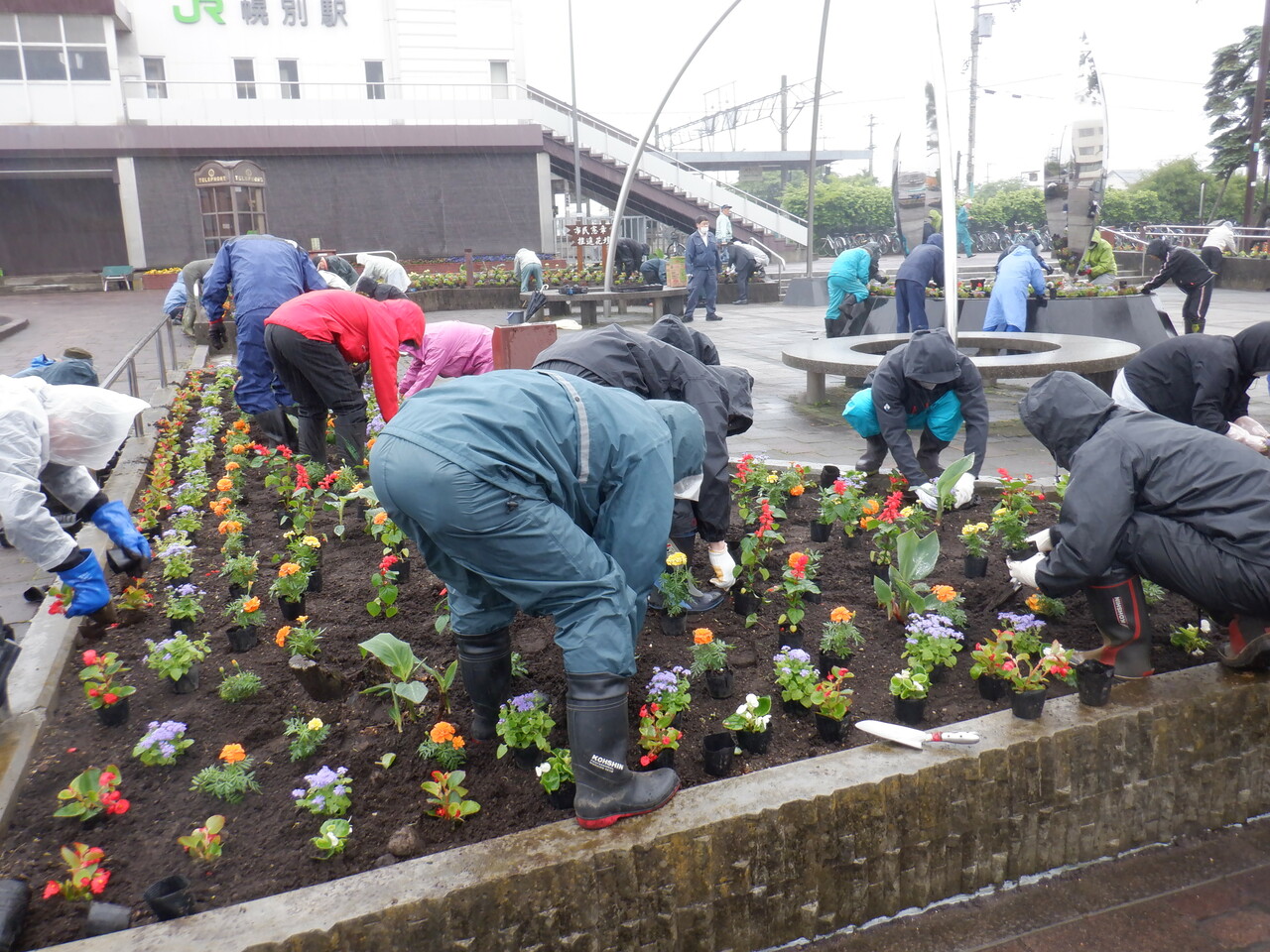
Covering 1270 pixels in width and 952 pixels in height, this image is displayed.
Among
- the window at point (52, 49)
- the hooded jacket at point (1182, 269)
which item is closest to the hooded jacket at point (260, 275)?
the hooded jacket at point (1182, 269)

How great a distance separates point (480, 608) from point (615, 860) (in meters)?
0.86

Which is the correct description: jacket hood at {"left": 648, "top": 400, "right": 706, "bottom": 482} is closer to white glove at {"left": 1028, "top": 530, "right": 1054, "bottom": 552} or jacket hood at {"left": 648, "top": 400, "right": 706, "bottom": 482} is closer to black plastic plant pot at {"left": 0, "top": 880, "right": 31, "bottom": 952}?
white glove at {"left": 1028, "top": 530, "right": 1054, "bottom": 552}

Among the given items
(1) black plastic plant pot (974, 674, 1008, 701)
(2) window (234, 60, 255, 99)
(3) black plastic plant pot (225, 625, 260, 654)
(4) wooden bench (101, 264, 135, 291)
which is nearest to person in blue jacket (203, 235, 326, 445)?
(3) black plastic plant pot (225, 625, 260, 654)

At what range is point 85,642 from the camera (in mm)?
3689

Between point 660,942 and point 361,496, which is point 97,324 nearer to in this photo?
point 361,496

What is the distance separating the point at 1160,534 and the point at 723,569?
1.55m

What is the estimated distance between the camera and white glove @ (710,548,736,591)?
379 cm

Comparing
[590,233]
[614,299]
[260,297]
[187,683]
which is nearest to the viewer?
[187,683]

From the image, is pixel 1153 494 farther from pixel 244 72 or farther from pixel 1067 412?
pixel 244 72

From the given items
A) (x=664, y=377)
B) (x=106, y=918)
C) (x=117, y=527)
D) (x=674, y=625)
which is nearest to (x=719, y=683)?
(x=674, y=625)

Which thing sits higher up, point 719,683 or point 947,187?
point 947,187

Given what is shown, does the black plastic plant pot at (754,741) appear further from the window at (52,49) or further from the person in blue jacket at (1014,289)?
the window at (52,49)

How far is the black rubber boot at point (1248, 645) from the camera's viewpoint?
109 inches

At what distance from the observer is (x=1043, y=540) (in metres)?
3.51
